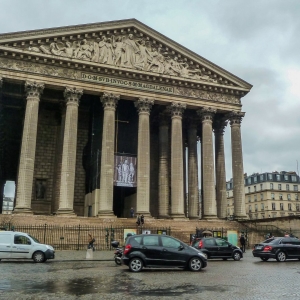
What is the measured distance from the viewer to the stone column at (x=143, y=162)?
32719 millimetres

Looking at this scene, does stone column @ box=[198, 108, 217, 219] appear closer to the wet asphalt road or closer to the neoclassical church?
the neoclassical church

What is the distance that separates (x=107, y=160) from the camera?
1275 inches

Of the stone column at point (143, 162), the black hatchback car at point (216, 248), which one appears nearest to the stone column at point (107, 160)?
the stone column at point (143, 162)

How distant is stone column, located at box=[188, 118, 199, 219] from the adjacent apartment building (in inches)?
1774

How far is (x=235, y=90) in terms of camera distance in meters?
37.9

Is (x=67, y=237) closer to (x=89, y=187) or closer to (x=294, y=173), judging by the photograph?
(x=89, y=187)

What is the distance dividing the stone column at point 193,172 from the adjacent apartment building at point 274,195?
1774 inches

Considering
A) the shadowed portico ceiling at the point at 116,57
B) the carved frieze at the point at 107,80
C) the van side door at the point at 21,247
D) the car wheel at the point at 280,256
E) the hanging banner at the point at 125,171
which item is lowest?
the car wheel at the point at 280,256

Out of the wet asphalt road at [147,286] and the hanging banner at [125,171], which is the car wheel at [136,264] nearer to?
the wet asphalt road at [147,286]

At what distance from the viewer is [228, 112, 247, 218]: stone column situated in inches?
1416

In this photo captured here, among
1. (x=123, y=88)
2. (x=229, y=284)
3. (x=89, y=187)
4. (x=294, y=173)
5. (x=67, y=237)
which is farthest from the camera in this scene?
(x=294, y=173)

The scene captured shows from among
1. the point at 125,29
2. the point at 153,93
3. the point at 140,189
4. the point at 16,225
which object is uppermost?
the point at 125,29

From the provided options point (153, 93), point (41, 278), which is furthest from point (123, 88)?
point (41, 278)

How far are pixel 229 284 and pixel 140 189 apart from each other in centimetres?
2224
